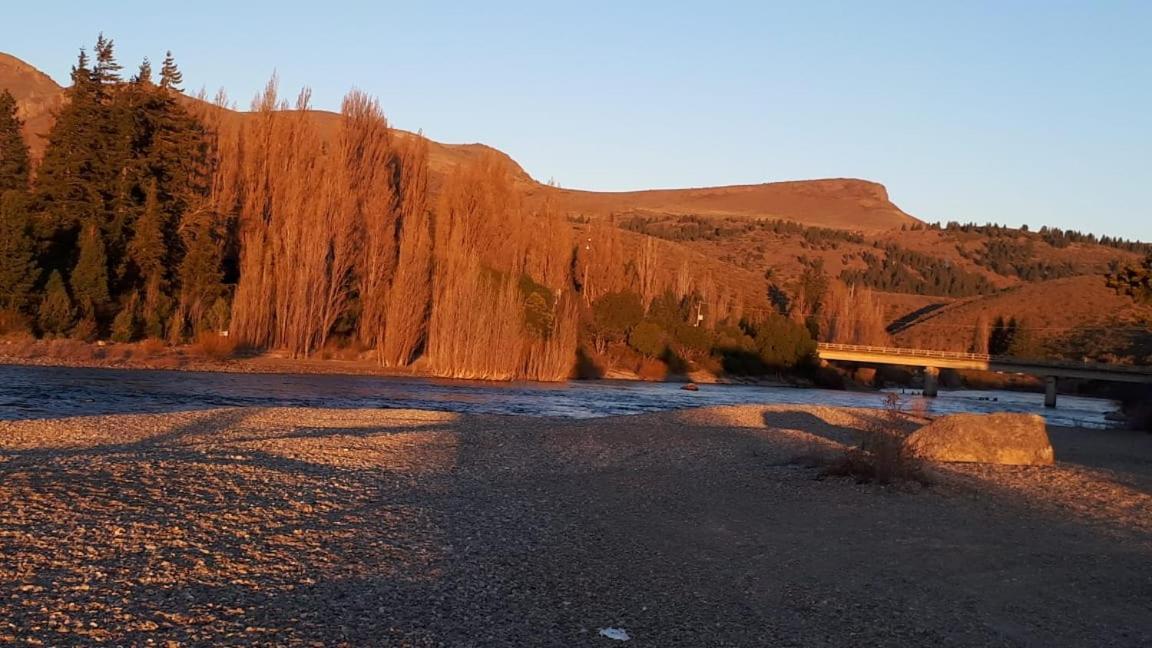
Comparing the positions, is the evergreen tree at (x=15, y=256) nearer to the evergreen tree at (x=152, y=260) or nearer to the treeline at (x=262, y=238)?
the treeline at (x=262, y=238)

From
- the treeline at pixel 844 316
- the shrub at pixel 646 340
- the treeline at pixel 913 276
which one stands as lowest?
the shrub at pixel 646 340

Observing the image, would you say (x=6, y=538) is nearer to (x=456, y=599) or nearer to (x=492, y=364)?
(x=456, y=599)

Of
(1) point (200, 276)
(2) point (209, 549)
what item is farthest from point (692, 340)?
(2) point (209, 549)

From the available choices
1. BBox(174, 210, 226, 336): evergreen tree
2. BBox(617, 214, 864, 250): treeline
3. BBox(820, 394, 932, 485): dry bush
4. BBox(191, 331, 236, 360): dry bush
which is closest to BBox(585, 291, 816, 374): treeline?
BBox(174, 210, 226, 336): evergreen tree

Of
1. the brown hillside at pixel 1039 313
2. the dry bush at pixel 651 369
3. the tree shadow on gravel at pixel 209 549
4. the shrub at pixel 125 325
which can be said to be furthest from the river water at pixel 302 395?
the brown hillside at pixel 1039 313

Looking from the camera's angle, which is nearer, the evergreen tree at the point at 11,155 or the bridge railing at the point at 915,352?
the evergreen tree at the point at 11,155

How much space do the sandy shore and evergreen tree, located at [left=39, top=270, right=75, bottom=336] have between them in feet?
91.4

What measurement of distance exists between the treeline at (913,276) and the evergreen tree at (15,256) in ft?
354

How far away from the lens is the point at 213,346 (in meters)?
44.5

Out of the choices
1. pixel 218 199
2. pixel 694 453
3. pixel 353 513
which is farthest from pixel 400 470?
pixel 218 199

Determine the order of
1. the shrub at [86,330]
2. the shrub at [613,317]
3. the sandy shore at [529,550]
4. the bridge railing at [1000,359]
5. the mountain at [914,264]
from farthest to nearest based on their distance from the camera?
the mountain at [914,264] < the shrub at [613,317] < the bridge railing at [1000,359] < the shrub at [86,330] < the sandy shore at [529,550]

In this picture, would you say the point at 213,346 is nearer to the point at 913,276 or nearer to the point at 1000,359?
the point at 1000,359

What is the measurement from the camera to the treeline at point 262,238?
150 ft

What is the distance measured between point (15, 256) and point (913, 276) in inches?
4981
